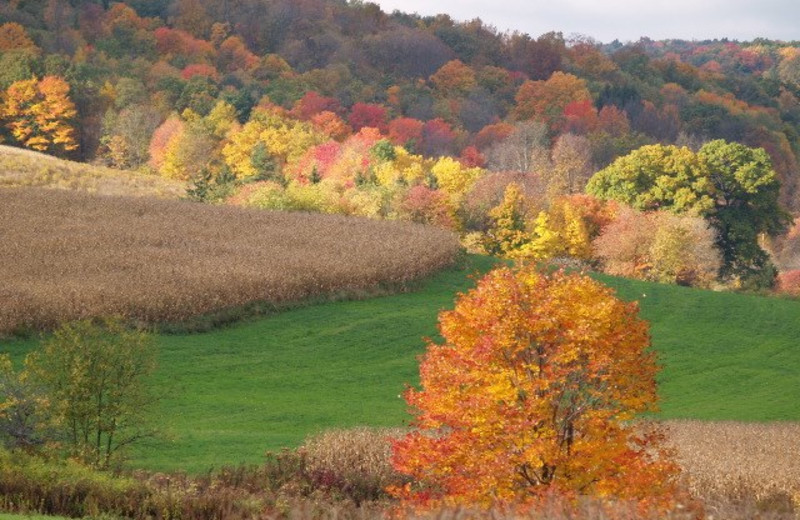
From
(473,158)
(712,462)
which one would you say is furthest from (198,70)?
(712,462)

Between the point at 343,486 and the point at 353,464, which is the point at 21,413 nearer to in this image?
the point at 343,486

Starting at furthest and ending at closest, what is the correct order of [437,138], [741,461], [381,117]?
[381,117] < [437,138] < [741,461]

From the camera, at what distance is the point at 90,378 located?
22.7 metres

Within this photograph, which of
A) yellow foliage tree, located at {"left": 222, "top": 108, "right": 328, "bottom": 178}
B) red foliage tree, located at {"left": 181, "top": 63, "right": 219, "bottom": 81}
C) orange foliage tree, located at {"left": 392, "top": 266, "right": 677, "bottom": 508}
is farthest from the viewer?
red foliage tree, located at {"left": 181, "top": 63, "right": 219, "bottom": 81}

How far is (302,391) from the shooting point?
38.9 meters

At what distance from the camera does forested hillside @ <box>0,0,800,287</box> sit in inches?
3125

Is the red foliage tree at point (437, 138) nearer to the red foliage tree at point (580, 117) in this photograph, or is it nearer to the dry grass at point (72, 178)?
the red foliage tree at point (580, 117)

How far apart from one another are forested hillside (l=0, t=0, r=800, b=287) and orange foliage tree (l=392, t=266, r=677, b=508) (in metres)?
50.6

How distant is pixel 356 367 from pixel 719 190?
46112 millimetres

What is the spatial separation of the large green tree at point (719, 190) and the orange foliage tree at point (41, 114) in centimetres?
4505

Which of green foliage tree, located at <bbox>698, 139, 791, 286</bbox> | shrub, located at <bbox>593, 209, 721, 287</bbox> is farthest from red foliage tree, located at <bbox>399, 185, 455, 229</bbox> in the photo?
green foliage tree, located at <bbox>698, 139, 791, 286</bbox>

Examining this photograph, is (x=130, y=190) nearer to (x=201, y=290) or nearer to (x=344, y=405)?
(x=201, y=290)

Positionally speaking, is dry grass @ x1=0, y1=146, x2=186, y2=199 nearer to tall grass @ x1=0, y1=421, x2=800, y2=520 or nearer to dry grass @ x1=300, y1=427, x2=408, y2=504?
dry grass @ x1=300, y1=427, x2=408, y2=504

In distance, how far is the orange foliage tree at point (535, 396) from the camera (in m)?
19.4
